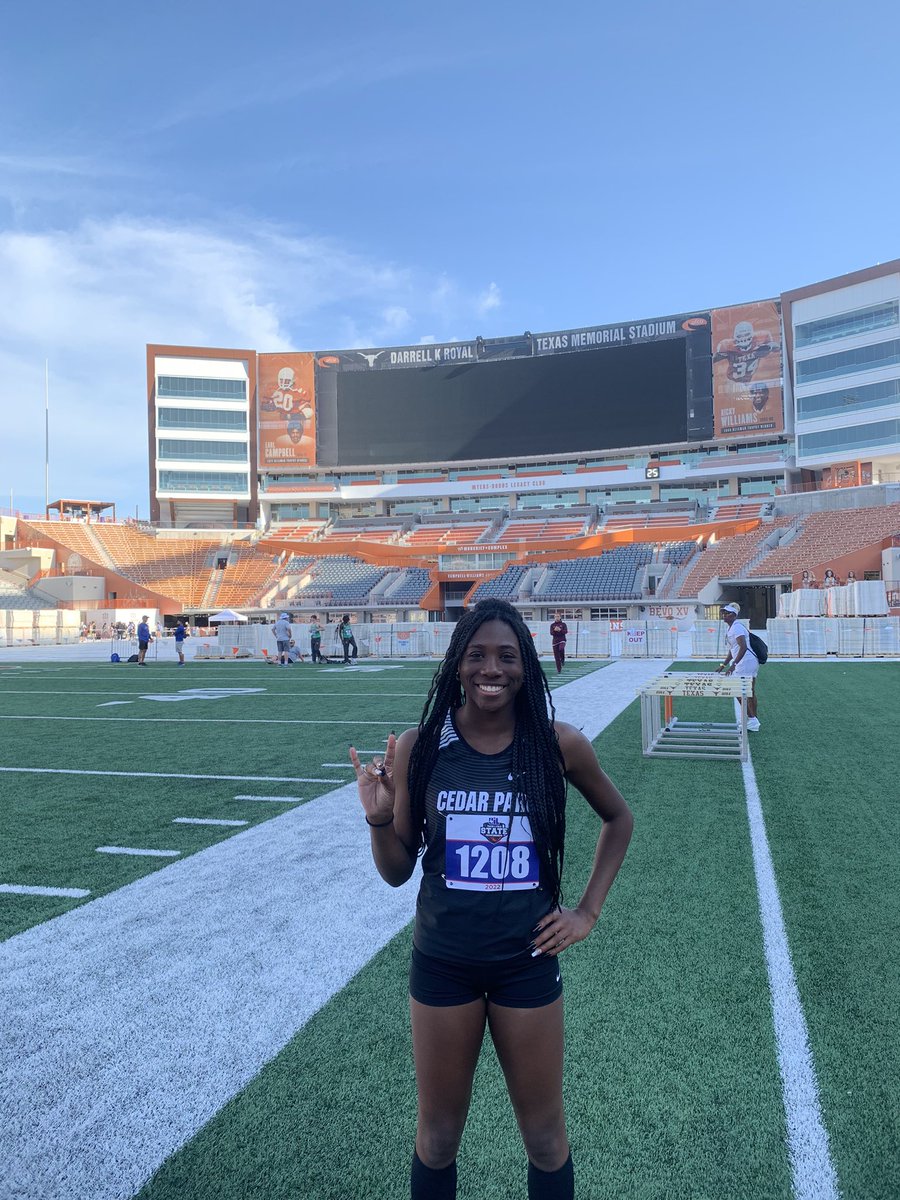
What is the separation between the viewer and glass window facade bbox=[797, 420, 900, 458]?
47375 millimetres

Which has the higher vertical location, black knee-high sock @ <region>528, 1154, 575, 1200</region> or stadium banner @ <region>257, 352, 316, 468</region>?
stadium banner @ <region>257, 352, 316, 468</region>

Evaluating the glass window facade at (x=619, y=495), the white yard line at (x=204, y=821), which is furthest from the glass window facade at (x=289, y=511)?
the white yard line at (x=204, y=821)

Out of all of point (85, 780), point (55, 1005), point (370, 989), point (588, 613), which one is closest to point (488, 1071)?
point (370, 989)

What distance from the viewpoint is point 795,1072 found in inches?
121

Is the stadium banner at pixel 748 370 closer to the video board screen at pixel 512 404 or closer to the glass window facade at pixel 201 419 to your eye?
the video board screen at pixel 512 404

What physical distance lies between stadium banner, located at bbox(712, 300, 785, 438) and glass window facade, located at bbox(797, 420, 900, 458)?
2229 millimetres

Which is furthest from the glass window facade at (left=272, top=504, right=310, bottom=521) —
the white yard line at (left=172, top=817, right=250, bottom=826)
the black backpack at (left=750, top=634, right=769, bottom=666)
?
the white yard line at (left=172, top=817, right=250, bottom=826)

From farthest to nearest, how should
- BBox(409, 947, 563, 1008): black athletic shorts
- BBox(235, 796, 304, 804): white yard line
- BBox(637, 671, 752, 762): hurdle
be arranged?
1. BBox(637, 671, 752, 762): hurdle
2. BBox(235, 796, 304, 804): white yard line
3. BBox(409, 947, 563, 1008): black athletic shorts

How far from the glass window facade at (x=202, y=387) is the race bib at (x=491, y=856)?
6433cm

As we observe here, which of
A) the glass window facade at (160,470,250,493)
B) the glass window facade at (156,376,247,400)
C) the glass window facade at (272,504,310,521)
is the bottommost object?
the glass window facade at (272,504,310,521)

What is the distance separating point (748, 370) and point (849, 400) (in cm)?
698

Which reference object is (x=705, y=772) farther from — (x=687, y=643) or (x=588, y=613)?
(x=588, y=613)

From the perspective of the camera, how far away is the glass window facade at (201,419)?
61.4 meters

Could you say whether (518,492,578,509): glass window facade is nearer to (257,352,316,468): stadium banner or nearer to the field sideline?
(257,352,316,468): stadium banner
